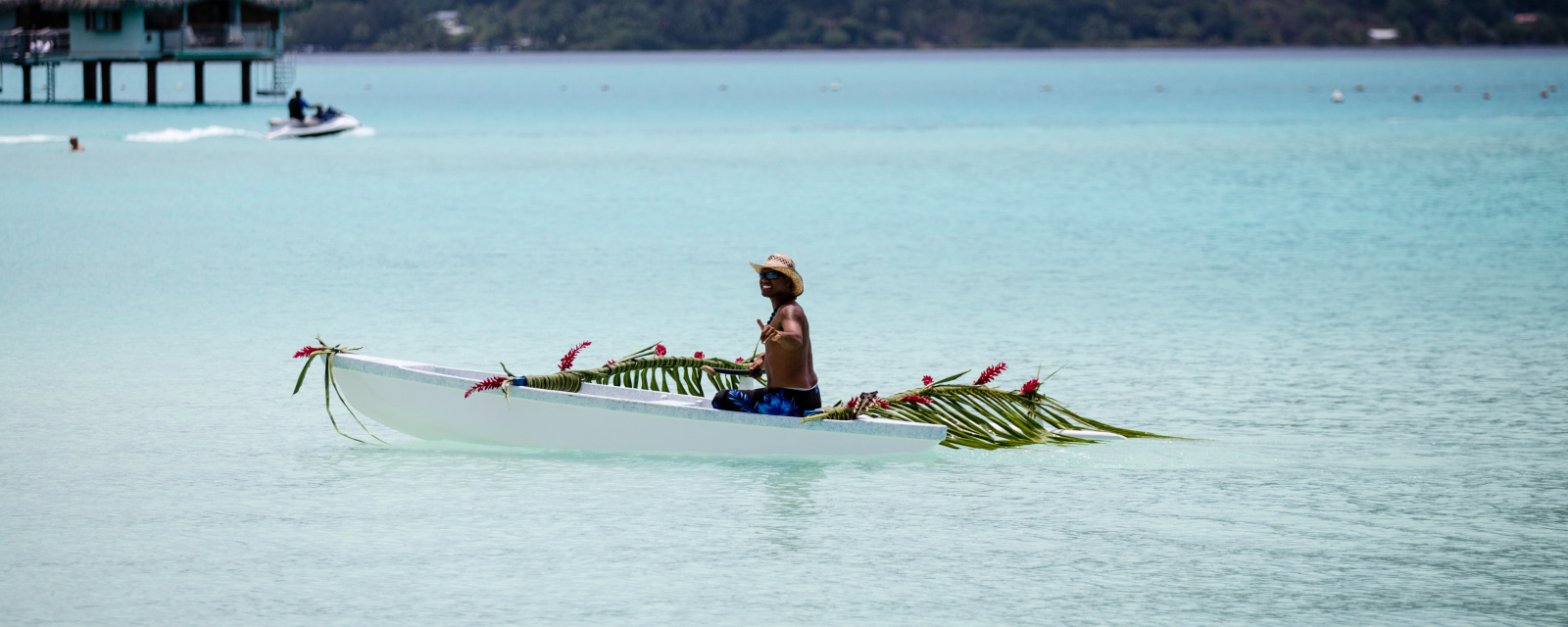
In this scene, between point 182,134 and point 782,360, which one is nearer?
point 782,360

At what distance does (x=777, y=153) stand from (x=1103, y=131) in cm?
1756

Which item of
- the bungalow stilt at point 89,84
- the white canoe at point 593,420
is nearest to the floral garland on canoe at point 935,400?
the white canoe at point 593,420

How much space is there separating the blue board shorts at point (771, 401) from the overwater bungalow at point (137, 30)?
56839 millimetres

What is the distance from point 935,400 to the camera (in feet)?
39.5

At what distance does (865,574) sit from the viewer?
30.9 ft

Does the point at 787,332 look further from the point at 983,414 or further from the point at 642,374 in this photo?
the point at 983,414

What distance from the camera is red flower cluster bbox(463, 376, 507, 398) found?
37.0 ft

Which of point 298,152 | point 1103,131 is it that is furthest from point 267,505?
point 1103,131

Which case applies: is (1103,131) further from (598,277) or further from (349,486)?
(349,486)

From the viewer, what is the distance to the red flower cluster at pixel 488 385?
37.0ft

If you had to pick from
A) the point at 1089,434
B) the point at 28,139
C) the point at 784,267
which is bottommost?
the point at 28,139

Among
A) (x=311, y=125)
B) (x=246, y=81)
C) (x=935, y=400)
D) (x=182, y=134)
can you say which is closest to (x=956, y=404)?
(x=935, y=400)

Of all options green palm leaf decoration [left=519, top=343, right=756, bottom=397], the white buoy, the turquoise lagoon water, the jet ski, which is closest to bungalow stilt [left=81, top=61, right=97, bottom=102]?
the jet ski

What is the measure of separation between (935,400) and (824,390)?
9.30 ft
